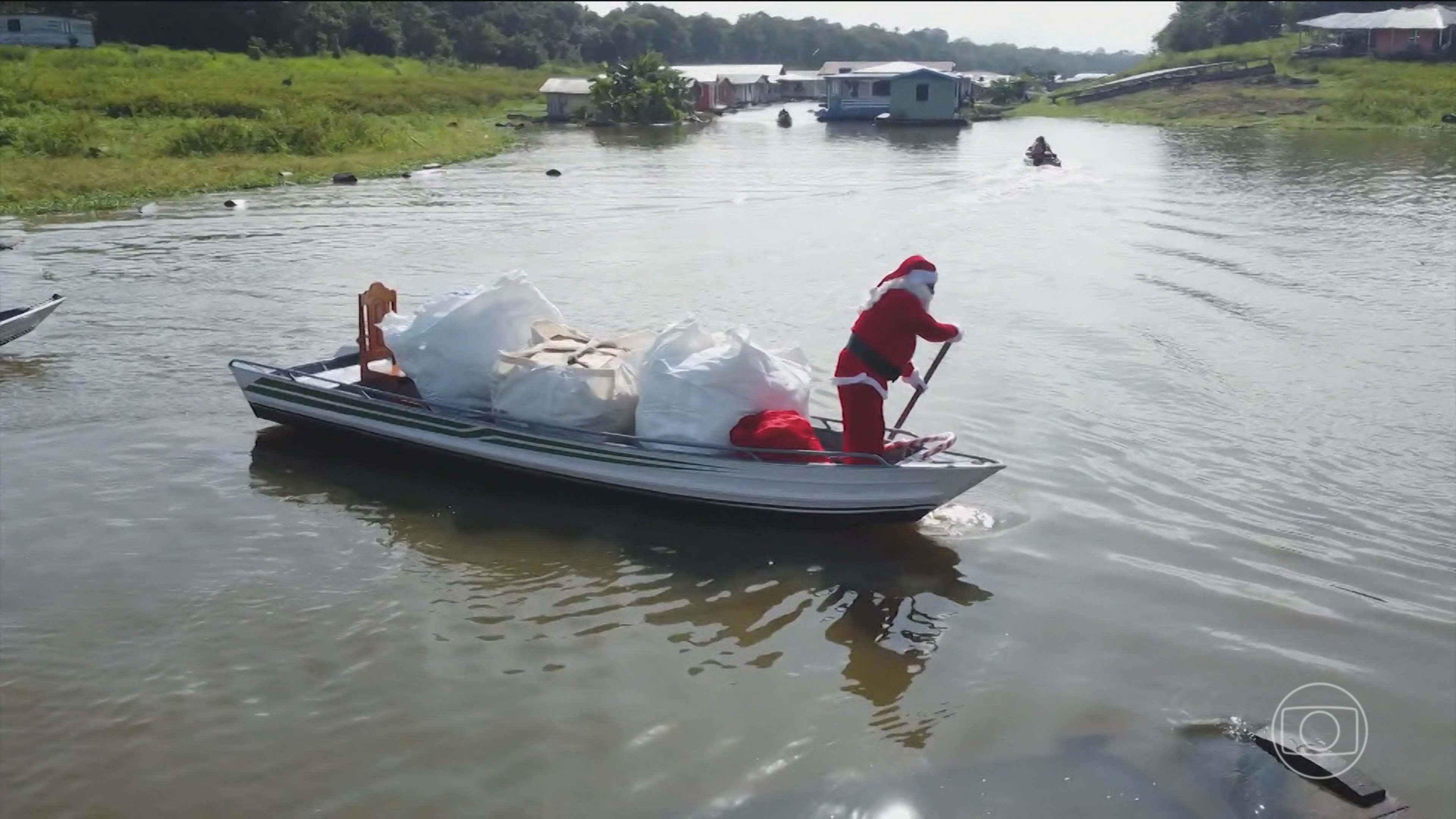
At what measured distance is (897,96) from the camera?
63719 mm

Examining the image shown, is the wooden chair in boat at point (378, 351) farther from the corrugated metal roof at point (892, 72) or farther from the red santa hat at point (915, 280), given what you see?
the corrugated metal roof at point (892, 72)

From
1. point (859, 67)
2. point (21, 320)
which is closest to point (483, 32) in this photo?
point (859, 67)

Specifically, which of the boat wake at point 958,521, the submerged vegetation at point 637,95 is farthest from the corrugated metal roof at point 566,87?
the boat wake at point 958,521

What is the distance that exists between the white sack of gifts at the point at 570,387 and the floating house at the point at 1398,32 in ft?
215

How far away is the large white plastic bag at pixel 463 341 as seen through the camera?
9.92m

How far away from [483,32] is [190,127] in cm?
6525

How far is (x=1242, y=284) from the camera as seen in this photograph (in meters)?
18.2

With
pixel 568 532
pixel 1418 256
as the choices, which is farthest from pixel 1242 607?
pixel 1418 256

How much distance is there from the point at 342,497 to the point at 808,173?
95.4 feet

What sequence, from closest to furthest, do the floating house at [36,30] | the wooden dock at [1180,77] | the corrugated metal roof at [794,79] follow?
1. the floating house at [36,30]
2. the wooden dock at [1180,77]
3. the corrugated metal roof at [794,79]

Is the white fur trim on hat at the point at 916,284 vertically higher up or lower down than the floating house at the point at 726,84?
lower down

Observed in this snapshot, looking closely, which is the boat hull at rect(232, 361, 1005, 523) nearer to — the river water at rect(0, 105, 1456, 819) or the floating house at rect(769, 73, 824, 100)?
the river water at rect(0, 105, 1456, 819)

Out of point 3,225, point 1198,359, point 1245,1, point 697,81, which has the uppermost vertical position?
point 1245,1

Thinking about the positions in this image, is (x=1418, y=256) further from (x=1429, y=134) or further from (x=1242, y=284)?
(x=1429, y=134)
